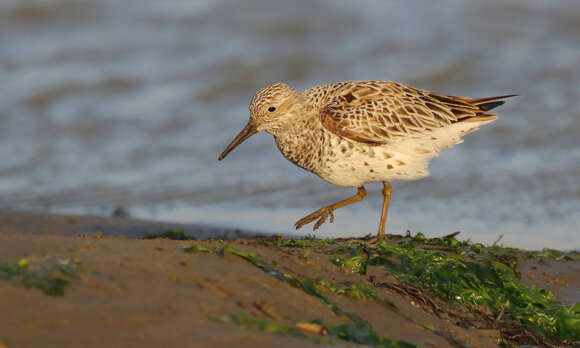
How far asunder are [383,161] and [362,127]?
0.34m

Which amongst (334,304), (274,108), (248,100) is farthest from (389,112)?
(248,100)

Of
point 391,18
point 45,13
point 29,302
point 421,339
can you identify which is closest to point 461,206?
point 421,339

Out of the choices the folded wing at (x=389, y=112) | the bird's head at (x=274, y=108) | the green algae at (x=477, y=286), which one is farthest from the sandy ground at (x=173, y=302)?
the bird's head at (x=274, y=108)

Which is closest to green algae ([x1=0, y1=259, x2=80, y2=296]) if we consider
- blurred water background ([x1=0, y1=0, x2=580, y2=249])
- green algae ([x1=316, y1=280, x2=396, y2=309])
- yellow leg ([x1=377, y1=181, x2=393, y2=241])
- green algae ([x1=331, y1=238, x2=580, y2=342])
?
green algae ([x1=316, y1=280, x2=396, y2=309])

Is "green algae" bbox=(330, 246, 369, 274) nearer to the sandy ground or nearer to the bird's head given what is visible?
the sandy ground

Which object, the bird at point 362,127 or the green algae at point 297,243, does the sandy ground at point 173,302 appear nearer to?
the green algae at point 297,243

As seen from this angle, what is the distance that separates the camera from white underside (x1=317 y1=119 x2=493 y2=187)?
21.2ft

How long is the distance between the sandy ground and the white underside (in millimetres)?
1857

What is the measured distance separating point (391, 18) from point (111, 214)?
875 centimetres

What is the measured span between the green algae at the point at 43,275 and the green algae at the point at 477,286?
1.82 meters

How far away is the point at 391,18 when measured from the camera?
637 inches

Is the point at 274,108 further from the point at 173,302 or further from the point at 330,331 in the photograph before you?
the point at 173,302

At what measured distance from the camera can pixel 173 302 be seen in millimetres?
3117

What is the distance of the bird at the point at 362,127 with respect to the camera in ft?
21.4
